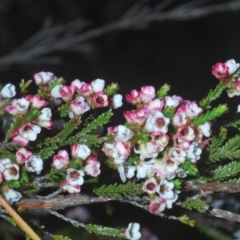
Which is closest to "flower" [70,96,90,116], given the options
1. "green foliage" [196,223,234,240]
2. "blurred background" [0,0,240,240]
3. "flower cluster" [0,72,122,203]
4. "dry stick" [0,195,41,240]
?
"flower cluster" [0,72,122,203]

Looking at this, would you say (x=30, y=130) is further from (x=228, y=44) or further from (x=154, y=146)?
(x=228, y=44)

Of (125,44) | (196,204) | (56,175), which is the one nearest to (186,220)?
(196,204)

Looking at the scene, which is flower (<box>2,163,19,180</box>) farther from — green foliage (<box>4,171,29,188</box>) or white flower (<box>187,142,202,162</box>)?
white flower (<box>187,142,202,162</box>)

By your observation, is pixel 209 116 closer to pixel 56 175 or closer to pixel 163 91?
pixel 163 91

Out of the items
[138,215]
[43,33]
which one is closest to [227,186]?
[138,215]

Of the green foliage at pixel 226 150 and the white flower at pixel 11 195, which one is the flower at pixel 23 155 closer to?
the white flower at pixel 11 195

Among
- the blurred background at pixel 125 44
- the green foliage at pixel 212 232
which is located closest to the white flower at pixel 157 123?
the green foliage at pixel 212 232
